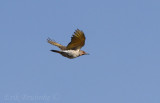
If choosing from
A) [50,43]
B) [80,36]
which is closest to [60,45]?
[50,43]

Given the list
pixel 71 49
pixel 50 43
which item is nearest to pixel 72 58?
pixel 71 49

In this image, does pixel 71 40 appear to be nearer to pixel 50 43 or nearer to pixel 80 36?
pixel 80 36

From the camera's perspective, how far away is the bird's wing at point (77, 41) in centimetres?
2298

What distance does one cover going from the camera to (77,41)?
2361 cm

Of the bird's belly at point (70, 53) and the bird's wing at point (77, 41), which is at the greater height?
the bird's wing at point (77, 41)

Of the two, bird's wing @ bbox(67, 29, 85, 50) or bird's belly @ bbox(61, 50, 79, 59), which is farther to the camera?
bird's belly @ bbox(61, 50, 79, 59)

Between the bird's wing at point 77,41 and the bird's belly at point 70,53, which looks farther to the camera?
the bird's belly at point 70,53

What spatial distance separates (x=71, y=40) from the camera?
23531mm

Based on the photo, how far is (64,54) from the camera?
24.1m

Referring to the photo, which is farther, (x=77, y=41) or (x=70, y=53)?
(x=70, y=53)

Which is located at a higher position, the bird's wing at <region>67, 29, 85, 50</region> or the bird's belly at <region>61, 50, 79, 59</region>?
the bird's wing at <region>67, 29, 85, 50</region>

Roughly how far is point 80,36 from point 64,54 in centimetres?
155

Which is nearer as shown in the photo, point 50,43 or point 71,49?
point 71,49

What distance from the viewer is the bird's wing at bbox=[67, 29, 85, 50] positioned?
23.0 meters
